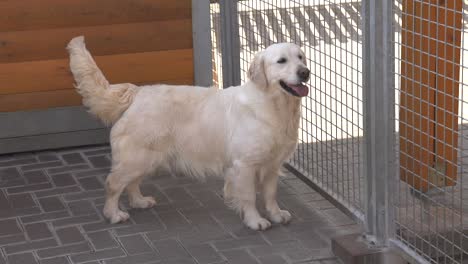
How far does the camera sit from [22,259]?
4766mm

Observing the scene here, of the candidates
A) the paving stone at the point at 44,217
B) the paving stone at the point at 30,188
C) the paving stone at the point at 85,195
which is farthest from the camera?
the paving stone at the point at 30,188

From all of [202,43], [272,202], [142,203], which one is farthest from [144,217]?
[202,43]

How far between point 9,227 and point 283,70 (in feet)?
6.09

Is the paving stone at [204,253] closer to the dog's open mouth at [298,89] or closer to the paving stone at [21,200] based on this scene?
the dog's open mouth at [298,89]

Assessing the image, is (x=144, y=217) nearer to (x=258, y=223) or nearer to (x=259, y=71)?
(x=258, y=223)

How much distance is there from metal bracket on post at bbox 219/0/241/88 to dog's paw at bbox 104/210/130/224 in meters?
1.57

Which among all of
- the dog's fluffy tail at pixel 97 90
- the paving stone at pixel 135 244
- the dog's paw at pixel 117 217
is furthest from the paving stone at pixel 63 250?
the dog's fluffy tail at pixel 97 90

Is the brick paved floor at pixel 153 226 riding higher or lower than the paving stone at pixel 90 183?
higher

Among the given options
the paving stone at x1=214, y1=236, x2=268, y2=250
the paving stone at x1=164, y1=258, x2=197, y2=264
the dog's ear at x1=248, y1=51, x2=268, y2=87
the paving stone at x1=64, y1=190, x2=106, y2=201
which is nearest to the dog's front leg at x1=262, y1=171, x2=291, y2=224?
the paving stone at x1=214, y1=236, x2=268, y2=250

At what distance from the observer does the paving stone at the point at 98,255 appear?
4.74m

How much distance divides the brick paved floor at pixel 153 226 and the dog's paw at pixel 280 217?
5 centimetres

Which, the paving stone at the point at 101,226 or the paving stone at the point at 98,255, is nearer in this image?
the paving stone at the point at 98,255

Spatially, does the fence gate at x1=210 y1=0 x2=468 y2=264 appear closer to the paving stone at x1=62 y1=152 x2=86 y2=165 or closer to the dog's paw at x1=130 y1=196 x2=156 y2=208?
the dog's paw at x1=130 y1=196 x2=156 y2=208

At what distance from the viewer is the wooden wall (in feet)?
20.8
